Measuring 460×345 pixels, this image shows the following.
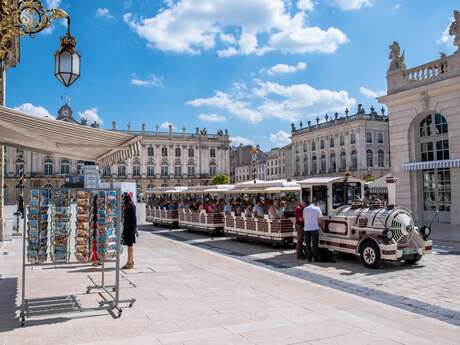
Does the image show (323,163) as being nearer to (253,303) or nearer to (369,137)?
(369,137)

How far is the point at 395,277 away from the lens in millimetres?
9953

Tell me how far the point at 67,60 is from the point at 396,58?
1970cm

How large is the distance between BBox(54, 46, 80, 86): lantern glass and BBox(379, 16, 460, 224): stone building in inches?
692

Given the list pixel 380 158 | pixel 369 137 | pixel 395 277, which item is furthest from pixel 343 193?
pixel 380 158

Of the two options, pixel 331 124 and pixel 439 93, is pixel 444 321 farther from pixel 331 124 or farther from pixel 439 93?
pixel 331 124

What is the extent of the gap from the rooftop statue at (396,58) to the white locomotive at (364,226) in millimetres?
12231

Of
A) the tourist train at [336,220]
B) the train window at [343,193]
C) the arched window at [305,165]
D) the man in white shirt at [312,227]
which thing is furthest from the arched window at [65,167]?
the man in white shirt at [312,227]

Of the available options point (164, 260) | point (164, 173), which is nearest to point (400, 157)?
point (164, 260)

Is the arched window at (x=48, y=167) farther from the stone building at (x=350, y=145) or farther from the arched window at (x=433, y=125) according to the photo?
the arched window at (x=433, y=125)

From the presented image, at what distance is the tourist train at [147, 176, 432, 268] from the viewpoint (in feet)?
35.8

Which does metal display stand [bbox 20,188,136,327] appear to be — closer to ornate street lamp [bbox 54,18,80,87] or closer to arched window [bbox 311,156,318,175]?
ornate street lamp [bbox 54,18,80,87]

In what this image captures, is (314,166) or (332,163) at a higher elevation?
(332,163)

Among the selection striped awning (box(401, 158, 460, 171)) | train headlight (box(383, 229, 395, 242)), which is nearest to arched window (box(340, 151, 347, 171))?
striped awning (box(401, 158, 460, 171))

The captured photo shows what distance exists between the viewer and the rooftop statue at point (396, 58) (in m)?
22.9
